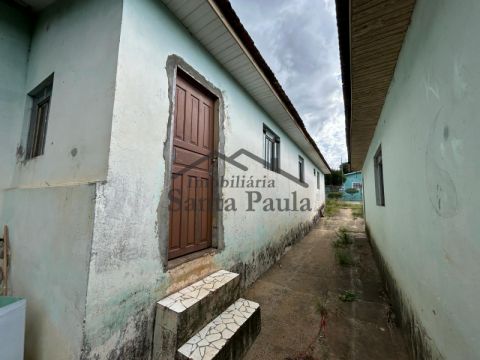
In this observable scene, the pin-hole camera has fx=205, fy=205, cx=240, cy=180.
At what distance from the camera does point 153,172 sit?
6.97 ft

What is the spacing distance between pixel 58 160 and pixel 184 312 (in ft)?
6.77

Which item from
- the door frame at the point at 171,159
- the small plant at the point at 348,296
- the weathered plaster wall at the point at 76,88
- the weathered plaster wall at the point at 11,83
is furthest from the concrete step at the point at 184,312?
the weathered plaster wall at the point at 11,83

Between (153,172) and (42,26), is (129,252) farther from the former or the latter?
(42,26)

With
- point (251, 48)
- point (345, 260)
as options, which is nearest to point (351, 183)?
point (345, 260)

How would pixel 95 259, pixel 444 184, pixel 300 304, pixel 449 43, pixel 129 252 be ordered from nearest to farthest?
pixel 449 43 < pixel 444 184 < pixel 95 259 < pixel 129 252 < pixel 300 304

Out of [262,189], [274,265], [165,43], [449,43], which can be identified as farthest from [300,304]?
[165,43]

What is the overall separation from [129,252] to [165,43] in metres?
2.27

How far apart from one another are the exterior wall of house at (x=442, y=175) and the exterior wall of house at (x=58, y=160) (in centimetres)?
248

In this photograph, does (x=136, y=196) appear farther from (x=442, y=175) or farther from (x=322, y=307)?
(x=322, y=307)

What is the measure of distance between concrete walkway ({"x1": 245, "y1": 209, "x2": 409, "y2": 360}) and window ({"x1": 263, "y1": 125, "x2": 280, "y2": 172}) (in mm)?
2596

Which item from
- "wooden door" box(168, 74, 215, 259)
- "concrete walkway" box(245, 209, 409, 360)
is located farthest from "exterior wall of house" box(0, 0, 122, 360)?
"concrete walkway" box(245, 209, 409, 360)

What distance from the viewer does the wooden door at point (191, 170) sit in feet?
8.30

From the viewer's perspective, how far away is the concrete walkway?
2.36 metres

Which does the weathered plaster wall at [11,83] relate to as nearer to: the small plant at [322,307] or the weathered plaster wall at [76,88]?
the weathered plaster wall at [76,88]
